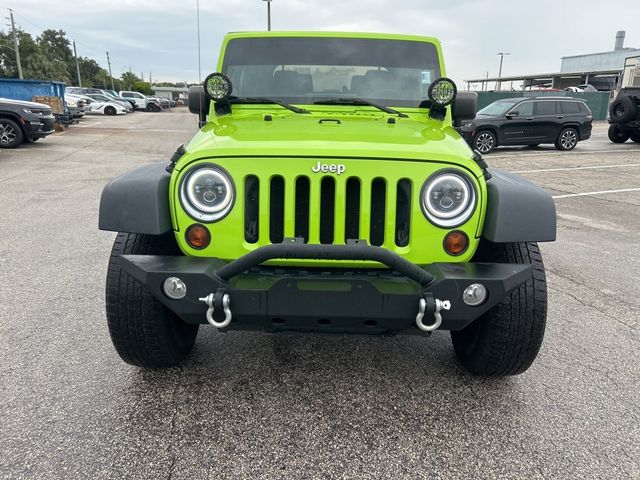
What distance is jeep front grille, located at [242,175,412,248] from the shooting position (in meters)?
2.24

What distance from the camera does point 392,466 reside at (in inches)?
85.9

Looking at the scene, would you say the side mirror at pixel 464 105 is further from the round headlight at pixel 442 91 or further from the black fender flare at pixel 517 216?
the black fender flare at pixel 517 216

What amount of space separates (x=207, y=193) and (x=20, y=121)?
13.5 metres

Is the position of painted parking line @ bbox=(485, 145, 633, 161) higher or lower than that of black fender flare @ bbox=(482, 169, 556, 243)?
lower

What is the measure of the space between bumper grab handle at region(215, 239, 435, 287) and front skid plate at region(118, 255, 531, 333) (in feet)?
0.34

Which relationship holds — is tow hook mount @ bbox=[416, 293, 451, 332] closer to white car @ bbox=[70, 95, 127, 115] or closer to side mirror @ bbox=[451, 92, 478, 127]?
side mirror @ bbox=[451, 92, 478, 127]

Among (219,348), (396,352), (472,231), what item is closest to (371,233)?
(472,231)

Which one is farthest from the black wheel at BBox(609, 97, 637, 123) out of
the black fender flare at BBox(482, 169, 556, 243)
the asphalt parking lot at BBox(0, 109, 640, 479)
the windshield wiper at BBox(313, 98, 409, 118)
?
the black fender flare at BBox(482, 169, 556, 243)

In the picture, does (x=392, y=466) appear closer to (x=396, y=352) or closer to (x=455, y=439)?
(x=455, y=439)

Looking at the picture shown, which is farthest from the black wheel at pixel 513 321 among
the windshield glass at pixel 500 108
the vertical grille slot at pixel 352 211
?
the windshield glass at pixel 500 108

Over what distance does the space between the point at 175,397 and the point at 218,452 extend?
0.52 meters

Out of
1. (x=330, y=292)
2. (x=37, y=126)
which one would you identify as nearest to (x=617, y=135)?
(x=37, y=126)

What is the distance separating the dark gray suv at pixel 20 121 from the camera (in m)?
13.0

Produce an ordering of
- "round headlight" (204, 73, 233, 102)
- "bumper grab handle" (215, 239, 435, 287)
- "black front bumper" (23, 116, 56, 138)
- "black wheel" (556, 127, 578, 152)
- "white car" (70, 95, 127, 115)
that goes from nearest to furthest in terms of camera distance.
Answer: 1. "bumper grab handle" (215, 239, 435, 287)
2. "round headlight" (204, 73, 233, 102)
3. "black front bumper" (23, 116, 56, 138)
4. "black wheel" (556, 127, 578, 152)
5. "white car" (70, 95, 127, 115)
